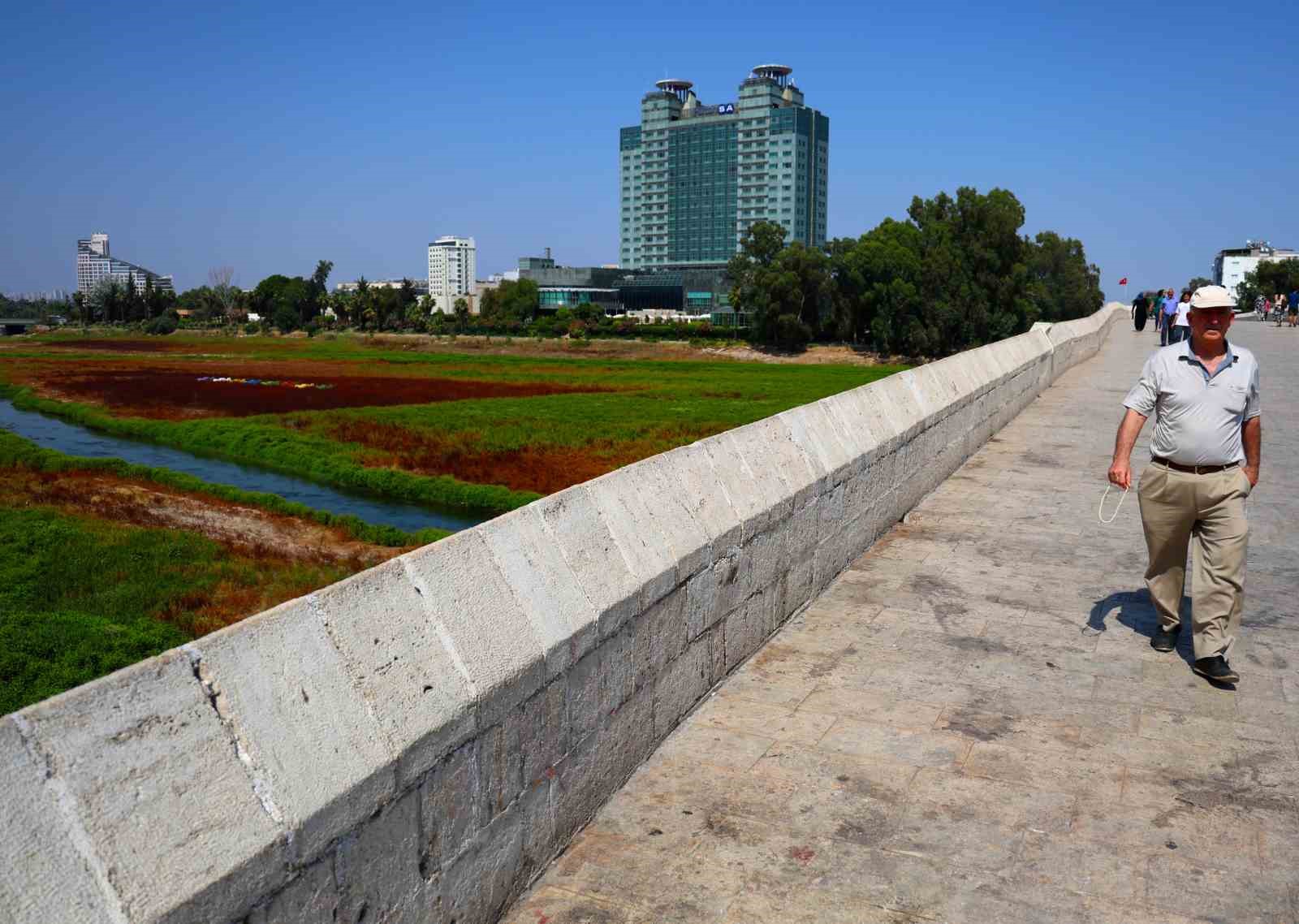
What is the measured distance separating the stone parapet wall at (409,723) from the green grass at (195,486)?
13584 mm

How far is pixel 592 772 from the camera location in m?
3.63

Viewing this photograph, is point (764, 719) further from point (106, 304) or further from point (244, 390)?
point (106, 304)

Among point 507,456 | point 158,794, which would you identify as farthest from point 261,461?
point 158,794

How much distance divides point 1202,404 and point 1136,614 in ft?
4.92

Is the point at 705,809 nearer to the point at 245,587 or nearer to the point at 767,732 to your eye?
the point at 767,732

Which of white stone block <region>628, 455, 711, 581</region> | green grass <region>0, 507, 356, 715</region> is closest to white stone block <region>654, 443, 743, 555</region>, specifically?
white stone block <region>628, 455, 711, 581</region>

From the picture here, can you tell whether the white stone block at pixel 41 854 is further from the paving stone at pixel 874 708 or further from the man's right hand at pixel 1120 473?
the man's right hand at pixel 1120 473

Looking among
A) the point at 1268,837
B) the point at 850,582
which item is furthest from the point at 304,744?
the point at 850,582

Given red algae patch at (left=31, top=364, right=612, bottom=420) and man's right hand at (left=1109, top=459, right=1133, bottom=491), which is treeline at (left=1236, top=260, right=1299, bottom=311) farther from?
man's right hand at (left=1109, top=459, right=1133, bottom=491)

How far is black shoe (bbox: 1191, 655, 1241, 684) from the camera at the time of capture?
477 cm

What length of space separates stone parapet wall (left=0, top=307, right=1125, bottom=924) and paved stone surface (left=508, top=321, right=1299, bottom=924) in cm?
28

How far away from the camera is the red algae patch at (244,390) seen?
39469mm

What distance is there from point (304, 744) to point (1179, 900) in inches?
98.7

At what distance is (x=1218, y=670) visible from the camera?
4789mm
